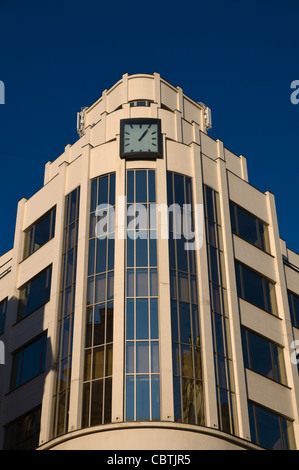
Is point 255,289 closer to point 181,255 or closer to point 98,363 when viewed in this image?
point 181,255

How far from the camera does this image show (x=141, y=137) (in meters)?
40.3

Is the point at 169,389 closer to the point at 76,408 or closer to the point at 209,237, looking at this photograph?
the point at 76,408

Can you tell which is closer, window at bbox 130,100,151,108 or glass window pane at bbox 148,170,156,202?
glass window pane at bbox 148,170,156,202

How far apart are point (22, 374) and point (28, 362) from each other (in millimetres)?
753

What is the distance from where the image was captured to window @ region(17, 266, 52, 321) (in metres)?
39.0

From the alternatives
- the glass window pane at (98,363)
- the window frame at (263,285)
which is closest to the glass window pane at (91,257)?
the glass window pane at (98,363)

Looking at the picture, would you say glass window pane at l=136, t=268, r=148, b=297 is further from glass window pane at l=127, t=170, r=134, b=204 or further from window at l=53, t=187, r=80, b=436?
glass window pane at l=127, t=170, r=134, b=204

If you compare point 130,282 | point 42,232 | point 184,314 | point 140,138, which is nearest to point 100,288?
point 130,282

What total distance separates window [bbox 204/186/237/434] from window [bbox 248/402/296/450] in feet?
5.45

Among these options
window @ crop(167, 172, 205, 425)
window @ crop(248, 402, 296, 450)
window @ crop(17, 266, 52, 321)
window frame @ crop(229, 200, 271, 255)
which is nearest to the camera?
window @ crop(167, 172, 205, 425)

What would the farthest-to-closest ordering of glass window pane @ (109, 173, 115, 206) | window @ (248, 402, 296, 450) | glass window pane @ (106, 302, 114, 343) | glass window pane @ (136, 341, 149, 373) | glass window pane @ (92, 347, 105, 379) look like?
glass window pane @ (109, 173, 115, 206)
window @ (248, 402, 296, 450)
glass window pane @ (106, 302, 114, 343)
glass window pane @ (92, 347, 105, 379)
glass window pane @ (136, 341, 149, 373)

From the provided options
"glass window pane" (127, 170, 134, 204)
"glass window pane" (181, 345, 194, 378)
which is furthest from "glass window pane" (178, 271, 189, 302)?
"glass window pane" (127, 170, 134, 204)

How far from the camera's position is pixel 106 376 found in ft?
108
